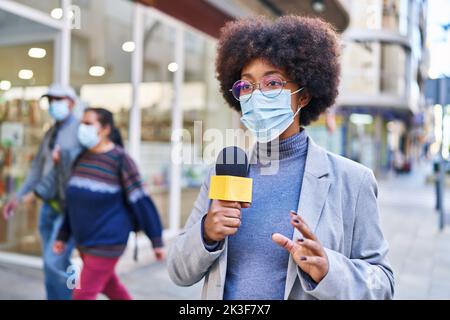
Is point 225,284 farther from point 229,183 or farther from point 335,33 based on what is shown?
point 335,33

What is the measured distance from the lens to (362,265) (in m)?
1.34

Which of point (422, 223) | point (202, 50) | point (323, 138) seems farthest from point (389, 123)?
point (202, 50)

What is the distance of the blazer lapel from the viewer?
1.34 meters

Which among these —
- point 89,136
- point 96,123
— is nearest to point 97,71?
point 96,123

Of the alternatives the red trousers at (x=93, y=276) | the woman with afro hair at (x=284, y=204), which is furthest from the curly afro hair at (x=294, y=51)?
the red trousers at (x=93, y=276)

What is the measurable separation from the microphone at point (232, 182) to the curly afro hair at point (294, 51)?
0.34 meters

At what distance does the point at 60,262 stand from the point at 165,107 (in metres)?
3.67

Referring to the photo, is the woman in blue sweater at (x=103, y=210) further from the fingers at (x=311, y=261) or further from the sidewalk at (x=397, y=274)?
the fingers at (x=311, y=261)

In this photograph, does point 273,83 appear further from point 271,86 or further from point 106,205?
point 106,205

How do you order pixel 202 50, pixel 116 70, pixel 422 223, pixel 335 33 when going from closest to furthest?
pixel 335 33 < pixel 116 70 < pixel 202 50 < pixel 422 223

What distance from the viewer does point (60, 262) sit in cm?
369

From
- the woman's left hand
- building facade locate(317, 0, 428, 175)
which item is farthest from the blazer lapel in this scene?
building facade locate(317, 0, 428, 175)

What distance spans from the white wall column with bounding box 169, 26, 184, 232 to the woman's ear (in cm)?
551

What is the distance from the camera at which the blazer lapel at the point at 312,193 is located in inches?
52.7
